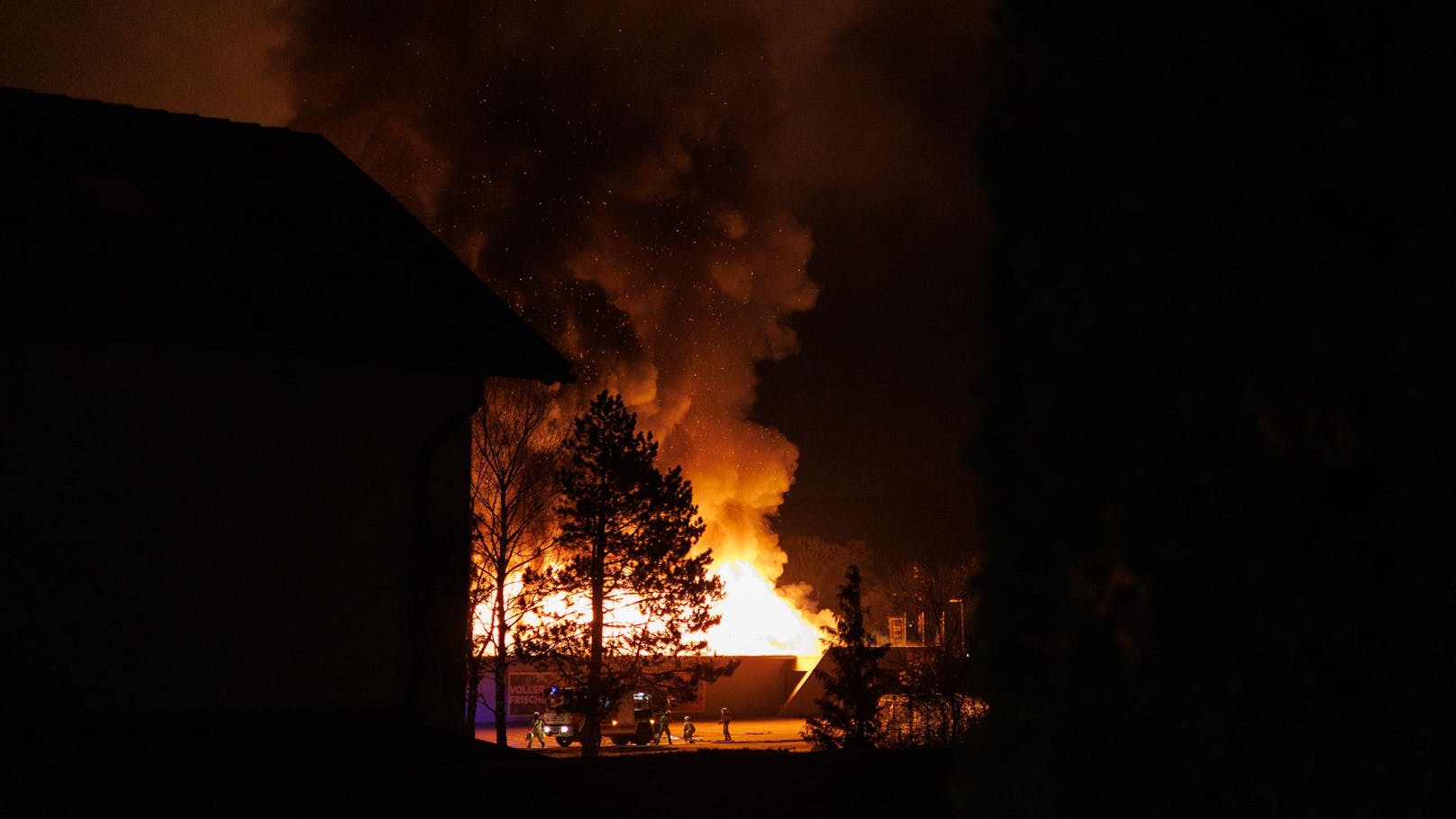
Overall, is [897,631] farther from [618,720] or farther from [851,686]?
[851,686]

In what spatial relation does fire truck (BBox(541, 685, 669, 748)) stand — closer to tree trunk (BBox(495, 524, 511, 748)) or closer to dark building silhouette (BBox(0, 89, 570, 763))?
tree trunk (BBox(495, 524, 511, 748))

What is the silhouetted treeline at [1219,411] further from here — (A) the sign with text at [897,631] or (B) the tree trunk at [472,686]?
(A) the sign with text at [897,631]

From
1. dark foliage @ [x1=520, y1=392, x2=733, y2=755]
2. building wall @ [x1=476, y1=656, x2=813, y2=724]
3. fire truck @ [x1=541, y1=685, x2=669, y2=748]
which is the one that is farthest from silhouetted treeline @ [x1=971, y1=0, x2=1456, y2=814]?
building wall @ [x1=476, y1=656, x2=813, y2=724]

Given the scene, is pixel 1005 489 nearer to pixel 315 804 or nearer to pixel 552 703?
pixel 315 804

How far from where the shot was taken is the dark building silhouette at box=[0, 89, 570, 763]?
9.21 meters

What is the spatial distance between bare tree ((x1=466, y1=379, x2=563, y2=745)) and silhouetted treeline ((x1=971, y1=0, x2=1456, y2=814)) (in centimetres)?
2387

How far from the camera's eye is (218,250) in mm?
10836

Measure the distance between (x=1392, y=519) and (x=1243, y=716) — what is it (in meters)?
0.68

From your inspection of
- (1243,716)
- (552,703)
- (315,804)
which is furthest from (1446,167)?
(552,703)

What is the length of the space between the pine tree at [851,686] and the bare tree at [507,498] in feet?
22.4

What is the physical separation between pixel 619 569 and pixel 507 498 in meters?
4.34

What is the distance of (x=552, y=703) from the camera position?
31.2 metres

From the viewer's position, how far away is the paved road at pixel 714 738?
29719 mm

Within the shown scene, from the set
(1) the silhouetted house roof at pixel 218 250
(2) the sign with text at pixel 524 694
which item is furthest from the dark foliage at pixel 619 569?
(1) the silhouetted house roof at pixel 218 250
